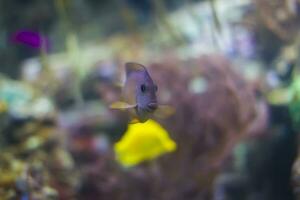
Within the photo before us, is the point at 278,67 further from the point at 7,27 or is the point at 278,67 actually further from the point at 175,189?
the point at 7,27

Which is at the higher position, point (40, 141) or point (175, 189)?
point (40, 141)

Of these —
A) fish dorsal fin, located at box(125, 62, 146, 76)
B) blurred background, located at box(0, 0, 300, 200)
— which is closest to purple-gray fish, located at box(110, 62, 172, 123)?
fish dorsal fin, located at box(125, 62, 146, 76)

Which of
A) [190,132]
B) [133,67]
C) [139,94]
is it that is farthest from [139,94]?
[190,132]

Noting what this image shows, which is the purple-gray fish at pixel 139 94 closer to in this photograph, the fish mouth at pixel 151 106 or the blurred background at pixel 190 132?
the fish mouth at pixel 151 106

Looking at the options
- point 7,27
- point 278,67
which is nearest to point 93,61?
point 7,27

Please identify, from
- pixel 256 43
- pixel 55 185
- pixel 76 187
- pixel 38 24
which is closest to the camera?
pixel 55 185

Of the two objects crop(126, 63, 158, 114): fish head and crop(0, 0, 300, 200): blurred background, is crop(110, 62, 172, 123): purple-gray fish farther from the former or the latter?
crop(0, 0, 300, 200): blurred background

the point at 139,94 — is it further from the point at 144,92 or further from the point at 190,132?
the point at 190,132

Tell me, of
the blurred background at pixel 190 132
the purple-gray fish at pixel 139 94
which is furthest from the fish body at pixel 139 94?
the blurred background at pixel 190 132
